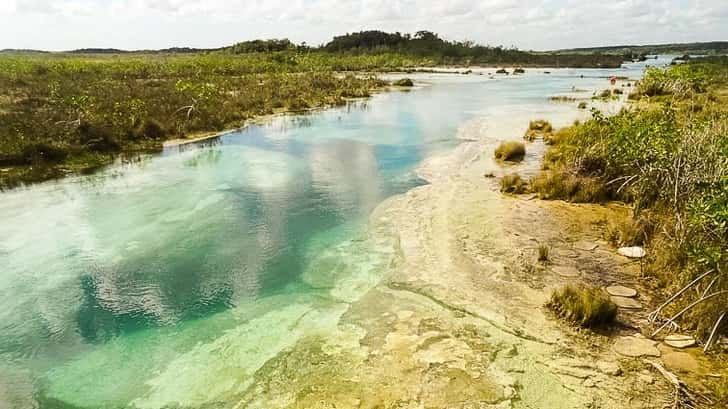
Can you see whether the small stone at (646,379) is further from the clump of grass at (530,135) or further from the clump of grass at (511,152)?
the clump of grass at (530,135)

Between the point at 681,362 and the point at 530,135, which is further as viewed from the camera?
the point at 530,135

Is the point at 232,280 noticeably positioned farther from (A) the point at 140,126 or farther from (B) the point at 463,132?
(B) the point at 463,132

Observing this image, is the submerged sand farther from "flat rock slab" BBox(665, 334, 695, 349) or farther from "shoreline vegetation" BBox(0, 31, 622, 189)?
"shoreline vegetation" BBox(0, 31, 622, 189)

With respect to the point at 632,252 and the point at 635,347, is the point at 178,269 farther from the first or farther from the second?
the point at 632,252

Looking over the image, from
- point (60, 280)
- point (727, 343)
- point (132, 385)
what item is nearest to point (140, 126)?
point (60, 280)

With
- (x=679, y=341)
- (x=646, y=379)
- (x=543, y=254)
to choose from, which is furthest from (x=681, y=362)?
(x=543, y=254)

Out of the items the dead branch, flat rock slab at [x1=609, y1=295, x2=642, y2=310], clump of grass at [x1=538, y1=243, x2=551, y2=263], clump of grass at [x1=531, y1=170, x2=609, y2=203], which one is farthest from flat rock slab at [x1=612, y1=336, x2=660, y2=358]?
clump of grass at [x1=531, y1=170, x2=609, y2=203]
